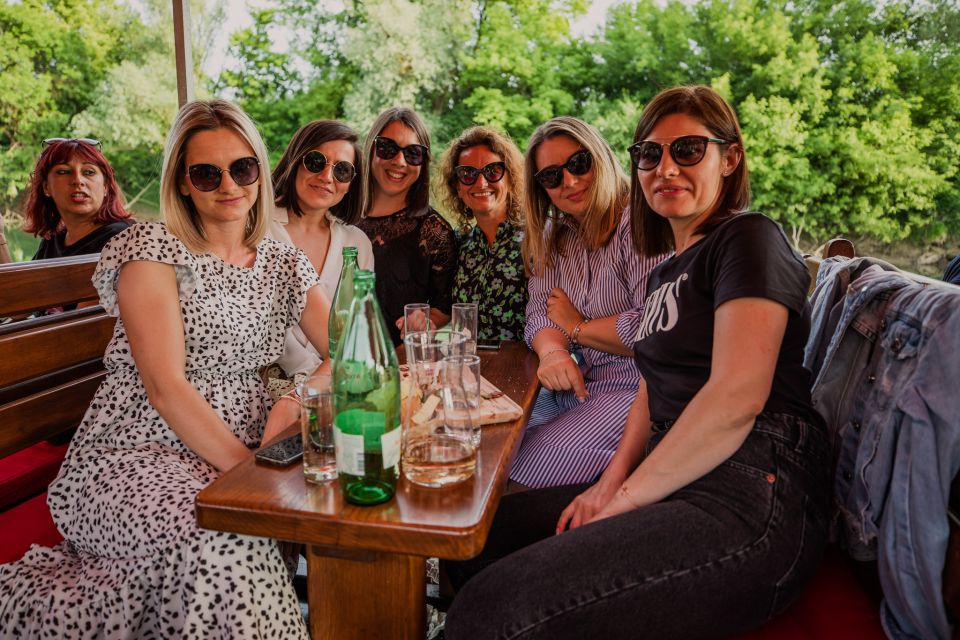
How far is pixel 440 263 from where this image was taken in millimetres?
2904

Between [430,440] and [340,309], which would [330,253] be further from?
[430,440]

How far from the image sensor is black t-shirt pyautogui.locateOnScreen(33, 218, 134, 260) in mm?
3191

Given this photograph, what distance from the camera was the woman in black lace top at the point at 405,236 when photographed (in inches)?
114

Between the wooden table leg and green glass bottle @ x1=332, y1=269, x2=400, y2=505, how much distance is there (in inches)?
9.6

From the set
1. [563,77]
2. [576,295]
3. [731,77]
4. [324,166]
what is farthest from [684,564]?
[563,77]

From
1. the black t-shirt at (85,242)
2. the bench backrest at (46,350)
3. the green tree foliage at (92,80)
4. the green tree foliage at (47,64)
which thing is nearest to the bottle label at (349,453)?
the bench backrest at (46,350)

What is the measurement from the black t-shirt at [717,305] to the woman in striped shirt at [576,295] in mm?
429

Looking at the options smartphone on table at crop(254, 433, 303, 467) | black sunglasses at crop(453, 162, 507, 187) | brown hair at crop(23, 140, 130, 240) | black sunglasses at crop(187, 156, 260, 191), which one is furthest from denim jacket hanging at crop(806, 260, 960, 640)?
brown hair at crop(23, 140, 130, 240)

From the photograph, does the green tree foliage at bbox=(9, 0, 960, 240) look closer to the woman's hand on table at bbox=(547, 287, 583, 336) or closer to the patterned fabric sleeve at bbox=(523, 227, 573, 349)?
the patterned fabric sleeve at bbox=(523, 227, 573, 349)

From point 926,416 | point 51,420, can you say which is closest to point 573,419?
point 926,416

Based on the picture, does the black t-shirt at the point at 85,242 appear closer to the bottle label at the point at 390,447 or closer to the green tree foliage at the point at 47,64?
the bottle label at the point at 390,447

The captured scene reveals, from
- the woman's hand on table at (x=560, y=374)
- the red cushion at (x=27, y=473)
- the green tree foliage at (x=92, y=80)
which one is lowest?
the red cushion at (x=27, y=473)

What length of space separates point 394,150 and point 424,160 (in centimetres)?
16

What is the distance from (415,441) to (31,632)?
1.01 m
